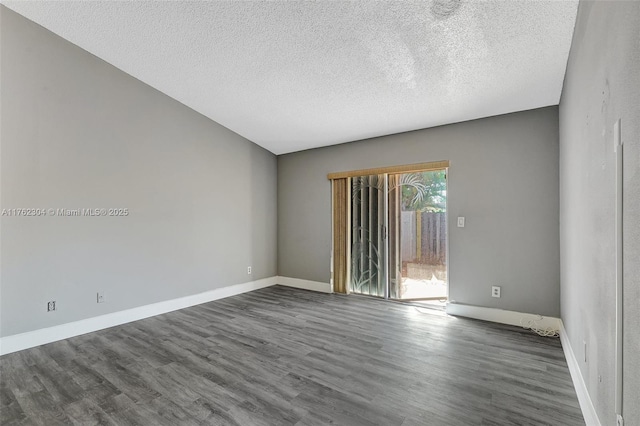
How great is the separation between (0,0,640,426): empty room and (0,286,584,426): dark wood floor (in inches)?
0.8

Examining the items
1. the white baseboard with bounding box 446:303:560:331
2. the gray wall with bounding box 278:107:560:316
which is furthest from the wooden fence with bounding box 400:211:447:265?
the white baseboard with bounding box 446:303:560:331

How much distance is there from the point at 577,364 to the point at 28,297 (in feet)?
15.6

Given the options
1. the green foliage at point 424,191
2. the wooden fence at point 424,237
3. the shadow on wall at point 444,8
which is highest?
the shadow on wall at point 444,8

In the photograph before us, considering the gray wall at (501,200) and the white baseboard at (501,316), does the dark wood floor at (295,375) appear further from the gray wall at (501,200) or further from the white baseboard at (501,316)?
the gray wall at (501,200)

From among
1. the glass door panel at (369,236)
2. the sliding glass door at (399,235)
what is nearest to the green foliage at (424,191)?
the sliding glass door at (399,235)

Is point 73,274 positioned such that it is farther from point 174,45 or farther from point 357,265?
point 357,265

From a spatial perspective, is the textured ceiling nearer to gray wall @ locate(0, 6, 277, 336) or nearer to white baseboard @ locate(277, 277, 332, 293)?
gray wall @ locate(0, 6, 277, 336)

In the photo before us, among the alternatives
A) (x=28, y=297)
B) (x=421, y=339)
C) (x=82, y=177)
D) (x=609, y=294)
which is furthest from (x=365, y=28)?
(x=28, y=297)

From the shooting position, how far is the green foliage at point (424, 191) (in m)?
3.91

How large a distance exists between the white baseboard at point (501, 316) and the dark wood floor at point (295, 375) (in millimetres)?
193

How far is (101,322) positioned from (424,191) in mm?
4340

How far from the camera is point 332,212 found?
4871mm

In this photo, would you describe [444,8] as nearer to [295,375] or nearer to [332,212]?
[295,375]

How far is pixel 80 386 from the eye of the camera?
2092 millimetres
